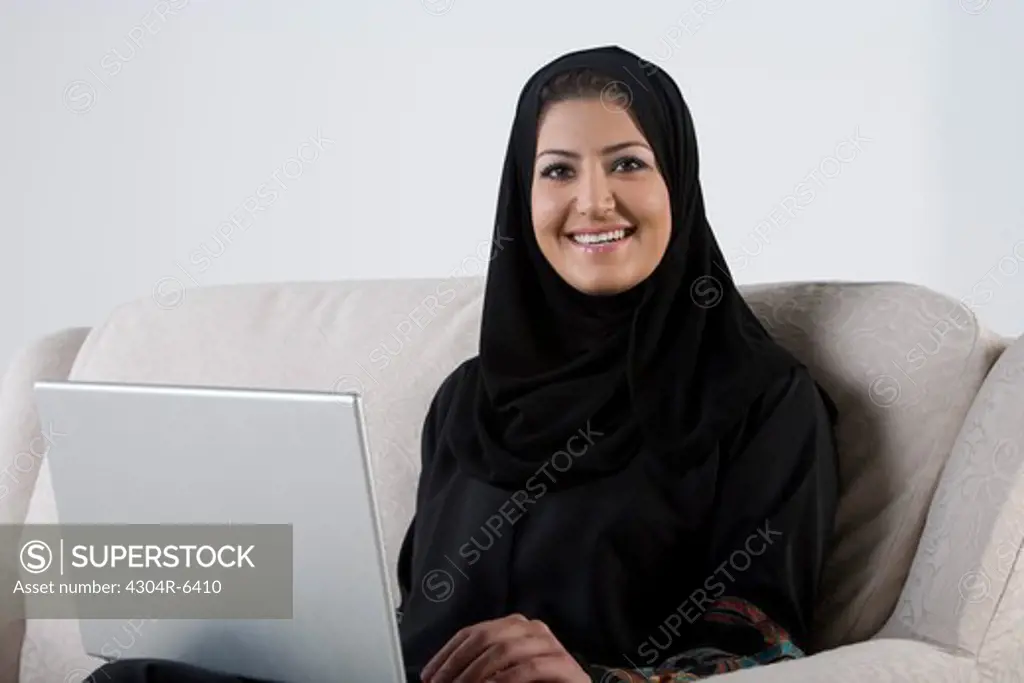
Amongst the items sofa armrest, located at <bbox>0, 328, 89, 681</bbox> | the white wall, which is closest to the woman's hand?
sofa armrest, located at <bbox>0, 328, 89, 681</bbox>

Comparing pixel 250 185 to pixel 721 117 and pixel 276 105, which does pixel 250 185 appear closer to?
pixel 276 105

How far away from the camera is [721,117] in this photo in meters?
2.73

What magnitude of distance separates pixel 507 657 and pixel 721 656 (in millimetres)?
231

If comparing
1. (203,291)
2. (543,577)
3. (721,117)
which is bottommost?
(543,577)

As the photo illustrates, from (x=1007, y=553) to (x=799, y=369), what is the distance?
284 mm

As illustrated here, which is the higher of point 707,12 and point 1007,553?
point 707,12

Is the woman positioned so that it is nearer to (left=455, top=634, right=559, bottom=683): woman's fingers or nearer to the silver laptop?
(left=455, top=634, right=559, bottom=683): woman's fingers

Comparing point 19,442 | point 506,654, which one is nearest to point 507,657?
point 506,654

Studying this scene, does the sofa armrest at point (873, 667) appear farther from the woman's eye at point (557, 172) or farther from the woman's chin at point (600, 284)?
the woman's eye at point (557, 172)

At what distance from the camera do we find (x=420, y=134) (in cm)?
290

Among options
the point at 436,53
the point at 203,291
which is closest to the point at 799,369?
the point at 203,291

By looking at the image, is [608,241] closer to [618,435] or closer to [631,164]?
[631,164]

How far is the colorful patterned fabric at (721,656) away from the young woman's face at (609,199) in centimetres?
38

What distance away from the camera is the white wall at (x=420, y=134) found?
2672mm
